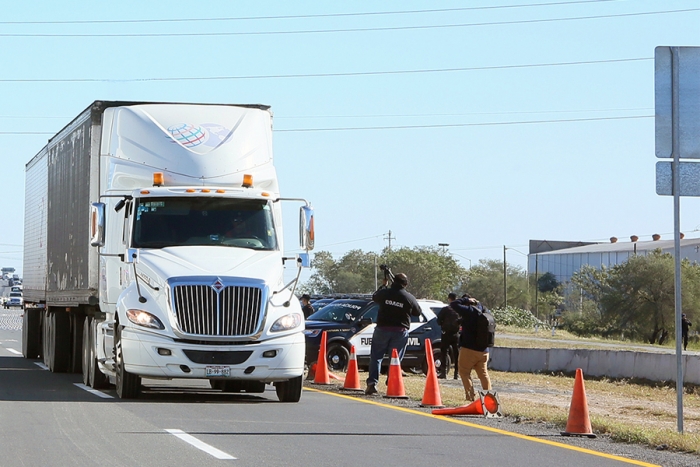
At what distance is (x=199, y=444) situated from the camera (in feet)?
35.7

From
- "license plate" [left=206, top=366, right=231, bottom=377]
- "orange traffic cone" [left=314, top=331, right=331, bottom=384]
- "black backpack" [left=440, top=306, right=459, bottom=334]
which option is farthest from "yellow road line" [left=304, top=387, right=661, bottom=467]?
"black backpack" [left=440, top=306, right=459, bottom=334]

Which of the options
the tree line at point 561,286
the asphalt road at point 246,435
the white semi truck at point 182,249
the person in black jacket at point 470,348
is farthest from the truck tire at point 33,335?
the tree line at point 561,286

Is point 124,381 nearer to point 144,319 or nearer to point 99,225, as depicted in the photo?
point 144,319

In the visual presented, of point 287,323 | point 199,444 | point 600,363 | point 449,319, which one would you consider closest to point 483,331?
point 287,323

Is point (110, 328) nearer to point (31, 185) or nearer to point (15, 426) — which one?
point (15, 426)

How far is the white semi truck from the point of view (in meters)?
15.0

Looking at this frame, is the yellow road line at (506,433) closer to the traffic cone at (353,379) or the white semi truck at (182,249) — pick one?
the traffic cone at (353,379)

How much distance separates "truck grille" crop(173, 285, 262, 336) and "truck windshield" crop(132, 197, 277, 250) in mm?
1207

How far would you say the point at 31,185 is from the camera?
1012 inches

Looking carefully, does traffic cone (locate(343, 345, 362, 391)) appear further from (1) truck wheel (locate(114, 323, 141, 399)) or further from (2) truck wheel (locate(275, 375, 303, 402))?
(1) truck wheel (locate(114, 323, 141, 399))

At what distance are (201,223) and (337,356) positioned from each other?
941cm

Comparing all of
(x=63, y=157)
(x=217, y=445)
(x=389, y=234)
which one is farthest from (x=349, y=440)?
(x=389, y=234)

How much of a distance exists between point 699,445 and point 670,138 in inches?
136

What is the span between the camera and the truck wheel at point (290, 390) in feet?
52.0
